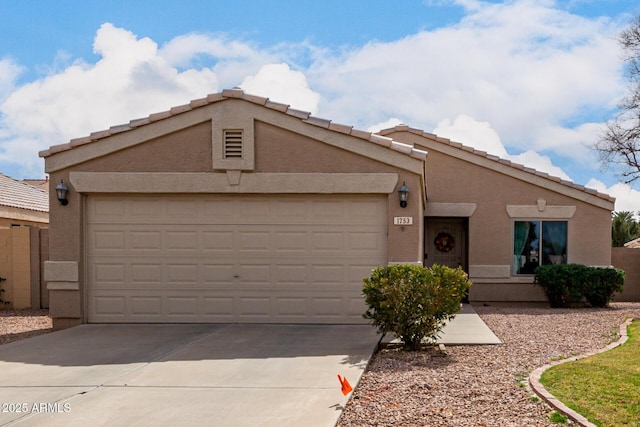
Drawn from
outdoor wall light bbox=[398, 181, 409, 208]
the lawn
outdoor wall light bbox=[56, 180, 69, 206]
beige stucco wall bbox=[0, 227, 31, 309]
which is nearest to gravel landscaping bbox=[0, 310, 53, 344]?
beige stucco wall bbox=[0, 227, 31, 309]

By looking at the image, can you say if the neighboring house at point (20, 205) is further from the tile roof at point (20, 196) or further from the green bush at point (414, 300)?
the green bush at point (414, 300)

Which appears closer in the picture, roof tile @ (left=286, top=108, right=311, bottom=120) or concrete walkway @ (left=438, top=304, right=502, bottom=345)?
concrete walkway @ (left=438, top=304, right=502, bottom=345)

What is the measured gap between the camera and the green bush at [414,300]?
28.8 feet

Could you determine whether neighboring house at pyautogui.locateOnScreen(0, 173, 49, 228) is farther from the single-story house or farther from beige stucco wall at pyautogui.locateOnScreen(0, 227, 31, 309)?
the single-story house

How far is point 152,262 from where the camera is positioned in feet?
38.3

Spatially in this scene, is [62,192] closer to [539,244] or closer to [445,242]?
[445,242]

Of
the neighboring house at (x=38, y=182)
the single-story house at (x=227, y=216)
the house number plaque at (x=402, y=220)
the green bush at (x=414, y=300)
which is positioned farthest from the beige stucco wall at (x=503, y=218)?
the neighboring house at (x=38, y=182)

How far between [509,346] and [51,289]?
26.4 ft

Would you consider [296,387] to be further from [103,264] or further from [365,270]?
[103,264]

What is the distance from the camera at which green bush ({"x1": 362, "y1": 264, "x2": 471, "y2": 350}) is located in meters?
8.77

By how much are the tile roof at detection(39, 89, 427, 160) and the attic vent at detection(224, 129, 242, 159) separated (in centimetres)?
63

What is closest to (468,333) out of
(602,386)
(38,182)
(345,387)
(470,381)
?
(470,381)

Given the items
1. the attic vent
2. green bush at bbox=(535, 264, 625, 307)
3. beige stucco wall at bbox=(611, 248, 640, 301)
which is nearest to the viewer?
the attic vent

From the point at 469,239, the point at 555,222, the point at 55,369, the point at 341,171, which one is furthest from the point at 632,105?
the point at 55,369
